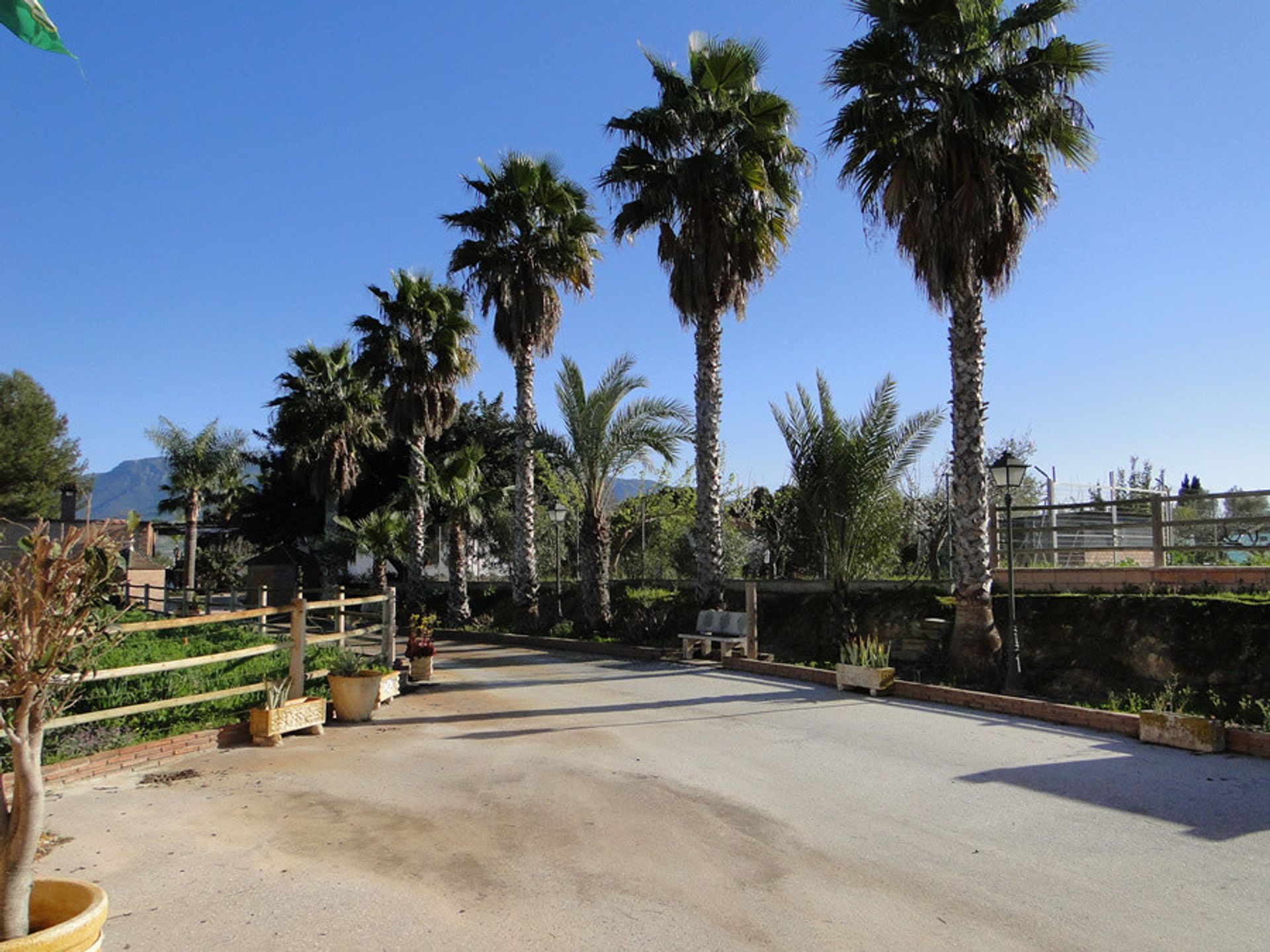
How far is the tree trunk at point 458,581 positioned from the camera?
2458cm

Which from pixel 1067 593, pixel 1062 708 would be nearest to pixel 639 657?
pixel 1067 593

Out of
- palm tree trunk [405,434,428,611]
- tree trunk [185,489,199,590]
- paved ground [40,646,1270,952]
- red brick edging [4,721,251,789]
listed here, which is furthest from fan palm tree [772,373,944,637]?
tree trunk [185,489,199,590]

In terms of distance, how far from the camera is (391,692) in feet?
38.3

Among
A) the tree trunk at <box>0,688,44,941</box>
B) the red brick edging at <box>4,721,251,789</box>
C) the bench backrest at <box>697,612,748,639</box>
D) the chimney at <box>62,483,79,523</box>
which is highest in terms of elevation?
the chimney at <box>62,483,79,523</box>

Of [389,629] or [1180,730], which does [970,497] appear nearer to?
[1180,730]

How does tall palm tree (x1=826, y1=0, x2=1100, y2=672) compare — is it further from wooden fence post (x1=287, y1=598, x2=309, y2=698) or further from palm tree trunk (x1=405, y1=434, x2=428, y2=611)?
palm tree trunk (x1=405, y1=434, x2=428, y2=611)

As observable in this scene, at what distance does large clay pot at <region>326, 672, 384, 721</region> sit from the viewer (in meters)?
10.3

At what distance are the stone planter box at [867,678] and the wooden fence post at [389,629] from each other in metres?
6.40

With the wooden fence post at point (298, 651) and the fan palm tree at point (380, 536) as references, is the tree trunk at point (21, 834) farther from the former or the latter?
the fan palm tree at point (380, 536)

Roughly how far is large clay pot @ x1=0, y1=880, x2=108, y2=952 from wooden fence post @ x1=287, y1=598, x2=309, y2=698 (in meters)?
6.30

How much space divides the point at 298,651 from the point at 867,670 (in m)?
7.43

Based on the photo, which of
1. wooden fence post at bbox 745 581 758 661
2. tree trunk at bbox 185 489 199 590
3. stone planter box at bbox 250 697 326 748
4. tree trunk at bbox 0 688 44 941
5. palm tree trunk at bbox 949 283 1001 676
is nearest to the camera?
tree trunk at bbox 0 688 44 941

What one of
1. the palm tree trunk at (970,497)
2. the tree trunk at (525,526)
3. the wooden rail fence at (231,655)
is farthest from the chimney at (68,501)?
the palm tree trunk at (970,497)

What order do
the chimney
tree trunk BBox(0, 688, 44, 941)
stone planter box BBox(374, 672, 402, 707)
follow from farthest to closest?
the chimney, stone planter box BBox(374, 672, 402, 707), tree trunk BBox(0, 688, 44, 941)
